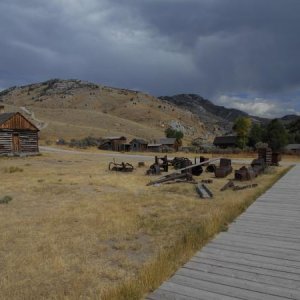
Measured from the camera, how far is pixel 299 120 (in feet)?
468

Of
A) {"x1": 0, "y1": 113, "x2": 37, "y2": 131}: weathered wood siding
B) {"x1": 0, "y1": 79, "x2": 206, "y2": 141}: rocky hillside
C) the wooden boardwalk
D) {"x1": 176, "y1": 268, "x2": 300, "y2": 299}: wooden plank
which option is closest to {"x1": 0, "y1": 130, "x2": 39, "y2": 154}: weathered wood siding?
{"x1": 0, "y1": 113, "x2": 37, "y2": 131}: weathered wood siding

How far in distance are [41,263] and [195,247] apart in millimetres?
3288

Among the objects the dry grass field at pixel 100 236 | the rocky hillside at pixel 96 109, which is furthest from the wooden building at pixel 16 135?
the rocky hillside at pixel 96 109

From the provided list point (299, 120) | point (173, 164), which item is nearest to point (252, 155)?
point (173, 164)

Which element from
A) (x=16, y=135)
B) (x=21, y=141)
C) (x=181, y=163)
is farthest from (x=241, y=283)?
(x=21, y=141)

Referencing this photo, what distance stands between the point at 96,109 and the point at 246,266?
149650 millimetres

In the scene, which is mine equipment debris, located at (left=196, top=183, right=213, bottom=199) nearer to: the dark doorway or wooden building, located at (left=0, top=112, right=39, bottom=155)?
wooden building, located at (left=0, top=112, right=39, bottom=155)

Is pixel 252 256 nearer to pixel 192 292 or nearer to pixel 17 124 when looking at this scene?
A: pixel 192 292

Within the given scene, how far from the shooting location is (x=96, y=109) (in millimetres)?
153125

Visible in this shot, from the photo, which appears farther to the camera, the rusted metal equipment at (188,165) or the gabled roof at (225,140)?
the gabled roof at (225,140)

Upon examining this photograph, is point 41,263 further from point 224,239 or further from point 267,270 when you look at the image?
point 267,270

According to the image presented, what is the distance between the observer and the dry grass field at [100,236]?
6824mm

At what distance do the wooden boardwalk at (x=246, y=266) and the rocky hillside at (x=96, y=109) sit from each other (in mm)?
81064

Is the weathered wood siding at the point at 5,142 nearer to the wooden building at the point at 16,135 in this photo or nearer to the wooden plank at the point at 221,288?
the wooden building at the point at 16,135
